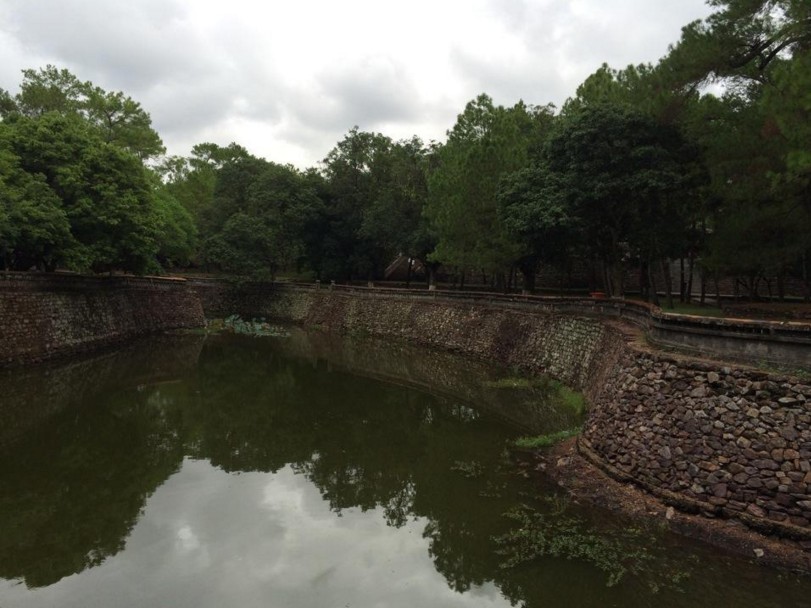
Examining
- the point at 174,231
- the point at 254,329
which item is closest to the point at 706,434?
the point at 254,329

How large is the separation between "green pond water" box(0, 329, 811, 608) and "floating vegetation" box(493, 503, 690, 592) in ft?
0.11

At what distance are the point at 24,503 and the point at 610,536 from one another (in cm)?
1131

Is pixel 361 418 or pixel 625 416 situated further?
pixel 361 418

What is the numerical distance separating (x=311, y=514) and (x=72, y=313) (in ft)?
73.5

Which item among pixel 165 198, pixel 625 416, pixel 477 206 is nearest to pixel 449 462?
pixel 625 416

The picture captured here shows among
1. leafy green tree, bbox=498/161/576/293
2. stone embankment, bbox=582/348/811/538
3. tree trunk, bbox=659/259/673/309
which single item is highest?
leafy green tree, bbox=498/161/576/293

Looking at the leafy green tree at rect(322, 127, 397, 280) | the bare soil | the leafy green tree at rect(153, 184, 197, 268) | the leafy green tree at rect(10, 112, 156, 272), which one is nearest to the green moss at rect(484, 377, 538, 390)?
the bare soil

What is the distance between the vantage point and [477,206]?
3200cm

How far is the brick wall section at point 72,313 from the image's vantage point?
23.0 meters

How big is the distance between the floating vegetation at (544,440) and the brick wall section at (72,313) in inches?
827

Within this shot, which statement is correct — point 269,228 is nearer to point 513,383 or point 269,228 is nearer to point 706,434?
point 513,383

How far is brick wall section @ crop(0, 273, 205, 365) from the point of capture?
2298 centimetres

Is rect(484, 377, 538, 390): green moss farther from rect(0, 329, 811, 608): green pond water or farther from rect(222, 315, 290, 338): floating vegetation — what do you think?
rect(222, 315, 290, 338): floating vegetation

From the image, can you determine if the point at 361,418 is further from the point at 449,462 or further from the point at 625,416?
the point at 625,416
